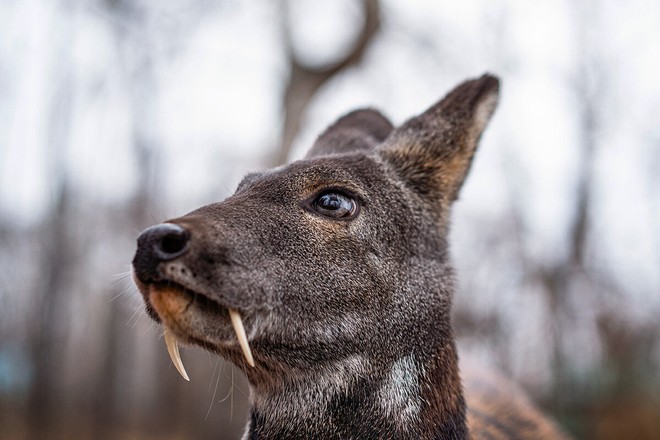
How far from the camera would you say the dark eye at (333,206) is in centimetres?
288

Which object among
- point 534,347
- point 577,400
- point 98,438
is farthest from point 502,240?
point 98,438

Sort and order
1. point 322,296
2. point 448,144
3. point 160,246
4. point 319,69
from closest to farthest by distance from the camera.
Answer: point 160,246
point 322,296
point 448,144
point 319,69

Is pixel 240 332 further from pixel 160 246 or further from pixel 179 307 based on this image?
pixel 160 246

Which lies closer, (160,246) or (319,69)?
(160,246)

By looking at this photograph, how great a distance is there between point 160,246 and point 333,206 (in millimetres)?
907

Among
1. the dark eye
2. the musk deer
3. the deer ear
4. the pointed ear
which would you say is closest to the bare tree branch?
the pointed ear

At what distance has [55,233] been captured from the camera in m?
10.4

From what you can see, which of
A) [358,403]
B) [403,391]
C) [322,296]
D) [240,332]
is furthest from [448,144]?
[240,332]

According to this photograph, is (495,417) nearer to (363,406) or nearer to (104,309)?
(363,406)

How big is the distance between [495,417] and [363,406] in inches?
86.9

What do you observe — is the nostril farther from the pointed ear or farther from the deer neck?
the pointed ear

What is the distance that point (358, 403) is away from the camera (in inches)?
107

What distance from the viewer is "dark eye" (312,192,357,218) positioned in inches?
113

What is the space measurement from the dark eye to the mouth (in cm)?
69
